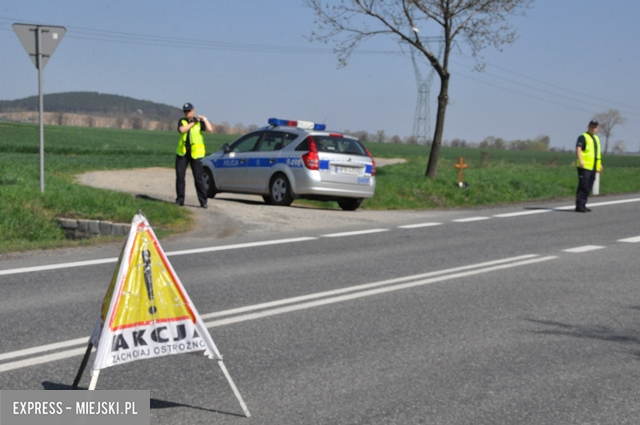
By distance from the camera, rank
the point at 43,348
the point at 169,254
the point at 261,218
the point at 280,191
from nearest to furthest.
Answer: the point at 43,348 → the point at 169,254 → the point at 261,218 → the point at 280,191

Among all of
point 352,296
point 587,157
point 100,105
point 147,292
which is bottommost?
point 352,296

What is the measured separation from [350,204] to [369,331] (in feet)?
40.6

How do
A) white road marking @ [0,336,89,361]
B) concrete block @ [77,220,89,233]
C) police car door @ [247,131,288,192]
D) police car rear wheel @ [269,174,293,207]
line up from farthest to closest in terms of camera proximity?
police car door @ [247,131,288,192] → police car rear wheel @ [269,174,293,207] → concrete block @ [77,220,89,233] → white road marking @ [0,336,89,361]

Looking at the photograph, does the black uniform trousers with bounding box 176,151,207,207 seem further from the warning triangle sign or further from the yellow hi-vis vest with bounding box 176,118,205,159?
the warning triangle sign

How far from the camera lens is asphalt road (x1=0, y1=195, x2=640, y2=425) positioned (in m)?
5.18

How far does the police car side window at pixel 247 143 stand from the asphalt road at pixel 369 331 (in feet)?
23.4

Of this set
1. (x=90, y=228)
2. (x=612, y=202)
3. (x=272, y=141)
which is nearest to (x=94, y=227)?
(x=90, y=228)

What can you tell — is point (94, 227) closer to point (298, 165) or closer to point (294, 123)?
point (298, 165)

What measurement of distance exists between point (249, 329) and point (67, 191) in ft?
33.0

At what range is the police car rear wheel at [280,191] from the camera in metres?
18.2

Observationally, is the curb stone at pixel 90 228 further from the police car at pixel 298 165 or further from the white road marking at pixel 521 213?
the white road marking at pixel 521 213

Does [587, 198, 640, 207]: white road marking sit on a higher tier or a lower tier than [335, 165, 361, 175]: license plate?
lower

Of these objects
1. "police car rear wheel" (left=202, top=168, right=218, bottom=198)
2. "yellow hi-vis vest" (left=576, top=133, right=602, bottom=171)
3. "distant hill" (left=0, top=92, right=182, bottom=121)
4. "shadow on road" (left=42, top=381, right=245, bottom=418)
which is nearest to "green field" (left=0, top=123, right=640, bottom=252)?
"police car rear wheel" (left=202, top=168, right=218, bottom=198)

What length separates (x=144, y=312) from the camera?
485cm
